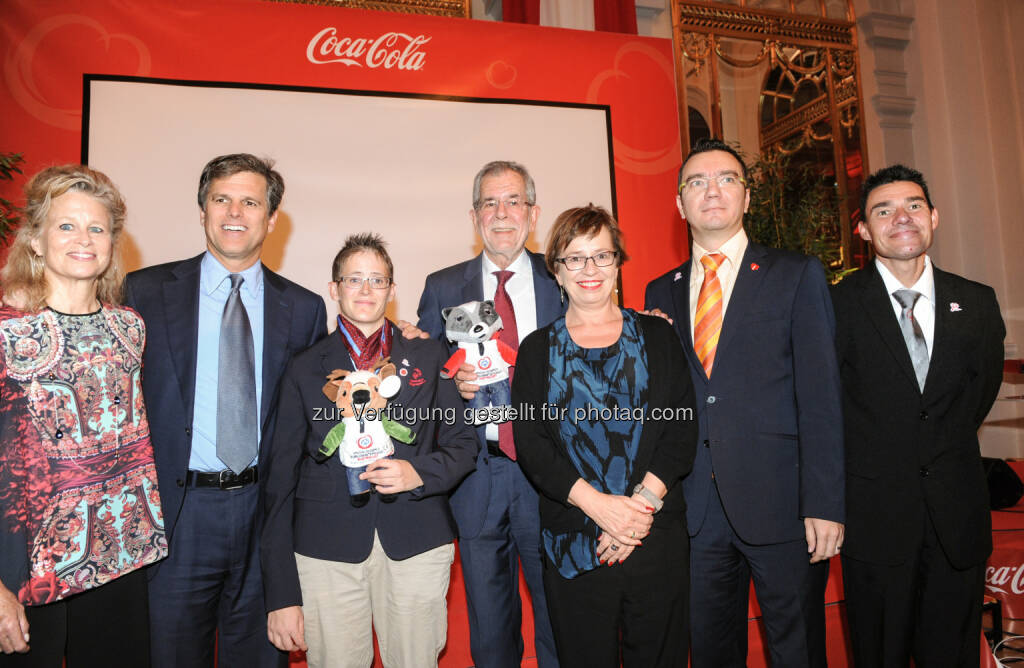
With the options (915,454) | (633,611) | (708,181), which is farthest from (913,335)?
(633,611)

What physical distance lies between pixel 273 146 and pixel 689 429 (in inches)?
146

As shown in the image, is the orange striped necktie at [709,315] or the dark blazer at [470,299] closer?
the orange striped necktie at [709,315]

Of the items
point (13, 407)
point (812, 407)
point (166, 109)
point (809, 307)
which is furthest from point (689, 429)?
point (166, 109)

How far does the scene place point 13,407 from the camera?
70.5 inches

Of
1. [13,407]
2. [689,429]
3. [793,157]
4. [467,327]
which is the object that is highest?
[793,157]

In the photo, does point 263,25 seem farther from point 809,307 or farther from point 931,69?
point 931,69

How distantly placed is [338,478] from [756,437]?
149 centimetres

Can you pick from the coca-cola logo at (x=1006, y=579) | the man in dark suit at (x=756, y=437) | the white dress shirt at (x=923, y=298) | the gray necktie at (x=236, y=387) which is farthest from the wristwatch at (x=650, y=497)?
the coca-cola logo at (x=1006, y=579)

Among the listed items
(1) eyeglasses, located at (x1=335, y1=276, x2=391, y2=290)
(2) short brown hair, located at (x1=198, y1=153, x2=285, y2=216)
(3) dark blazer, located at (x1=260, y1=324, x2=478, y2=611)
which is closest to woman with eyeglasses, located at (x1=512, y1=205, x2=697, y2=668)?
(3) dark blazer, located at (x1=260, y1=324, x2=478, y2=611)

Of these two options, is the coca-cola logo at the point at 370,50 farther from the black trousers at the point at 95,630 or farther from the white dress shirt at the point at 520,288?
the black trousers at the point at 95,630

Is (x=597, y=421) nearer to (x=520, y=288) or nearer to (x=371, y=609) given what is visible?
(x=520, y=288)

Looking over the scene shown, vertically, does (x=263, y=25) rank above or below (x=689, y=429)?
above

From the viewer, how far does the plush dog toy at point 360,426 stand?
2139 mm

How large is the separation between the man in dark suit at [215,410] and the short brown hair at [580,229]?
1.13 m
